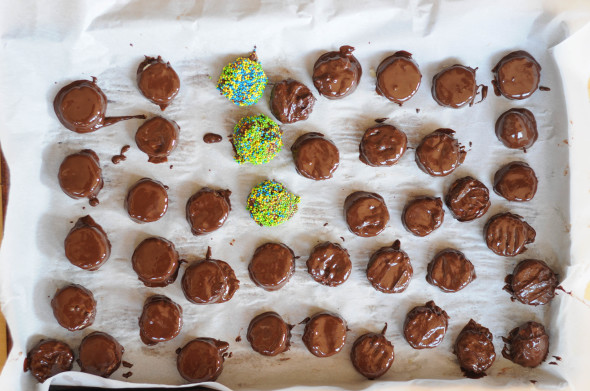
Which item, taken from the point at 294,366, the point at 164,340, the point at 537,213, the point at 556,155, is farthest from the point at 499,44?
the point at 164,340

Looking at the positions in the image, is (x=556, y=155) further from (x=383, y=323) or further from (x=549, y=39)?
(x=383, y=323)

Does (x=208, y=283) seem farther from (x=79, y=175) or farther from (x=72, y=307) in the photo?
(x=79, y=175)

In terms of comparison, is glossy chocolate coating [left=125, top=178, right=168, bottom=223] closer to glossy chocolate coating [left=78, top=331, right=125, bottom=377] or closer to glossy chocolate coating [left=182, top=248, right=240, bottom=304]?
glossy chocolate coating [left=182, top=248, right=240, bottom=304]

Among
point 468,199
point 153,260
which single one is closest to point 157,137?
point 153,260

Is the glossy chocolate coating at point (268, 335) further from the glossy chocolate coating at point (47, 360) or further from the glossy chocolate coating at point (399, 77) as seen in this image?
the glossy chocolate coating at point (399, 77)

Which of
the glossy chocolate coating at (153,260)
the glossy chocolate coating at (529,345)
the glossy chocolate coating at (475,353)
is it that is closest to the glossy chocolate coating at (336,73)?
the glossy chocolate coating at (153,260)

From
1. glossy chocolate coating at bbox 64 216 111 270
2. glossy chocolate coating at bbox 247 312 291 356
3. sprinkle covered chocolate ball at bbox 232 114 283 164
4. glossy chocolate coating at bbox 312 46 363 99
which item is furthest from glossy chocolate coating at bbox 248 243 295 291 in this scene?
glossy chocolate coating at bbox 312 46 363 99
